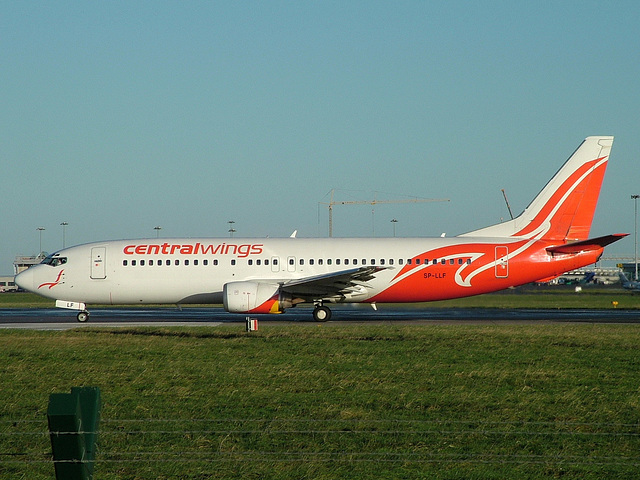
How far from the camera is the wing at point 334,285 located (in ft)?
98.5

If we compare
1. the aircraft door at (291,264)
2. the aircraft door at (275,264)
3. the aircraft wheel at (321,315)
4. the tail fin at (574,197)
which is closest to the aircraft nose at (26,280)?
the aircraft door at (275,264)

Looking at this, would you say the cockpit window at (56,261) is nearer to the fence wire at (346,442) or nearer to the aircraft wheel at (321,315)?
the aircraft wheel at (321,315)

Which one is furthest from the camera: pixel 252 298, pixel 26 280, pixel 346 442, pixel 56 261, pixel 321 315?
pixel 56 261

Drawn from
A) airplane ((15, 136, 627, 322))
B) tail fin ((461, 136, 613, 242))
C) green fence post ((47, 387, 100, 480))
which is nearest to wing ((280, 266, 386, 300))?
airplane ((15, 136, 627, 322))

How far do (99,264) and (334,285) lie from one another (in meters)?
10.4

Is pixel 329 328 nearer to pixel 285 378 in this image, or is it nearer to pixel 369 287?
pixel 369 287

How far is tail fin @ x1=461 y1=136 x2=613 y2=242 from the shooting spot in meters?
32.4

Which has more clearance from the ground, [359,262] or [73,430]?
[359,262]

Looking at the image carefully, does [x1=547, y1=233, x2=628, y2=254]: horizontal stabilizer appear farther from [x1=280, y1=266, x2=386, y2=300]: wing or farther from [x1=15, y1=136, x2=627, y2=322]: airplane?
[x1=280, y1=266, x2=386, y2=300]: wing

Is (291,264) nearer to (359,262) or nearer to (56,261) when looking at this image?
(359,262)

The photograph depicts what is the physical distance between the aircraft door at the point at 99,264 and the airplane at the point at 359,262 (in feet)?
0.14

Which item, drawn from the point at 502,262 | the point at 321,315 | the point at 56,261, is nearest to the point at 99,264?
the point at 56,261

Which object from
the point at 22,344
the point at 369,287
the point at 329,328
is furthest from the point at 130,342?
the point at 369,287

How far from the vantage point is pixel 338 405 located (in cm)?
1259
